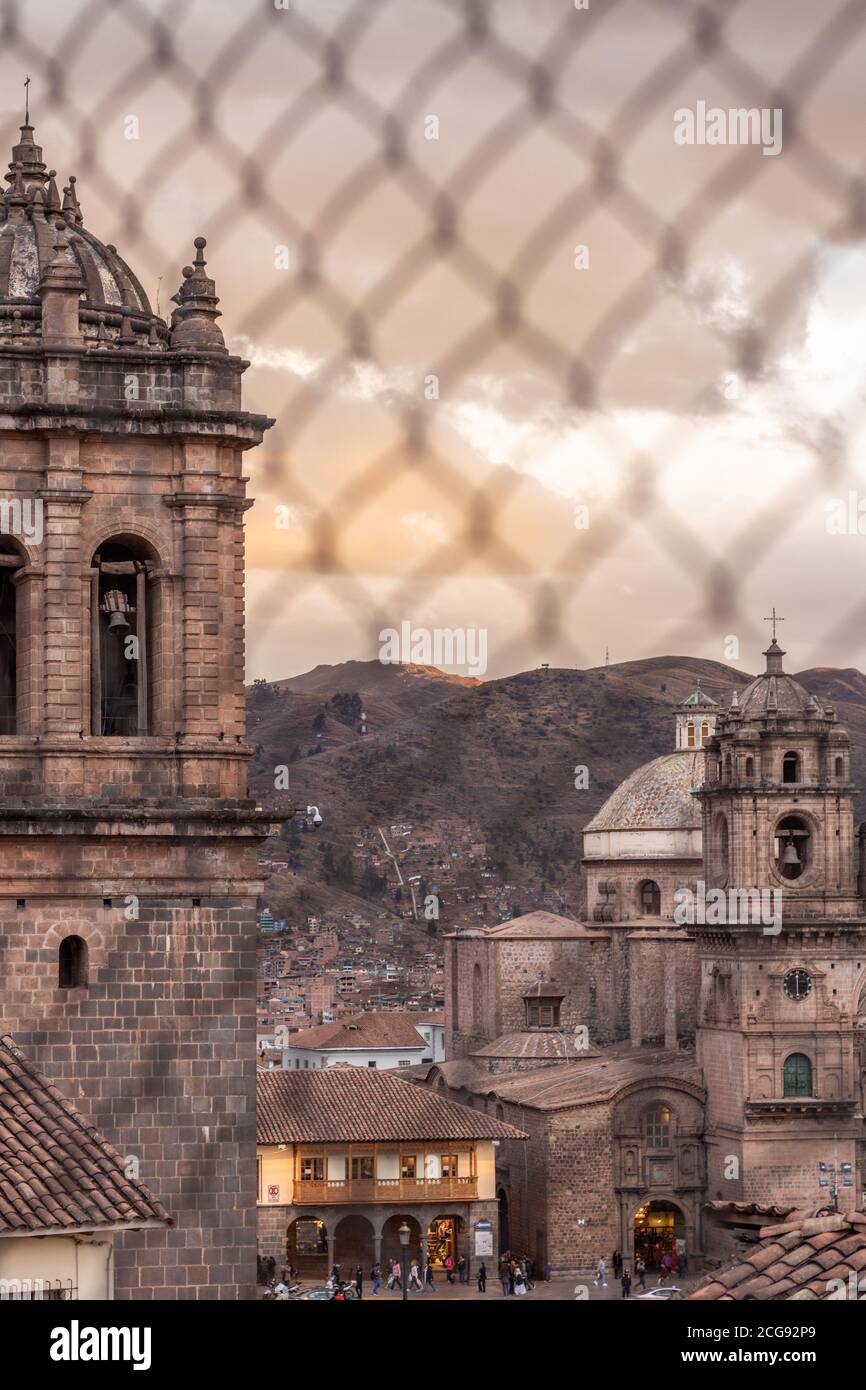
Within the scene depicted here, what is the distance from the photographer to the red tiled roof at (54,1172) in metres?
14.0

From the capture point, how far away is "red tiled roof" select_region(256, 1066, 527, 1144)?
48.7 meters

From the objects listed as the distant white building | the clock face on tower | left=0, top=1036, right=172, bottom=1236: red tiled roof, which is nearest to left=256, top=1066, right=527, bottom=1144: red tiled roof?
the clock face on tower

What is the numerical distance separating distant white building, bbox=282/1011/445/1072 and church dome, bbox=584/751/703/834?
37.1ft

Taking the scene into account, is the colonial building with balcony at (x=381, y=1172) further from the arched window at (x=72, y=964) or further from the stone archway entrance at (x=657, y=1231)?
the arched window at (x=72, y=964)

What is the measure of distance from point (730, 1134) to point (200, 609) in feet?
117

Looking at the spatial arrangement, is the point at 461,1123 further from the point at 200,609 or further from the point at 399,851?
the point at 200,609

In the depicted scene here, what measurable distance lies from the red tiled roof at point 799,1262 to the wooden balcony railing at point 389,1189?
120 ft

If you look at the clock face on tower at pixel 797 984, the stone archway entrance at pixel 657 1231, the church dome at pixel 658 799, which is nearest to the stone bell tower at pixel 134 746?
the clock face on tower at pixel 797 984

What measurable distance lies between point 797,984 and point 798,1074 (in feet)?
6.43

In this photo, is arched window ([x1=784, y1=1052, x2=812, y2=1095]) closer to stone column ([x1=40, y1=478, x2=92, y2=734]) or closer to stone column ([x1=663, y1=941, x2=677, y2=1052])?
stone column ([x1=663, y1=941, x2=677, y2=1052])

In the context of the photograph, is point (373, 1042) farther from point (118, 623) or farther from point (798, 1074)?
point (118, 623)

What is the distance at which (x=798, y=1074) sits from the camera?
Result: 2094 inches
